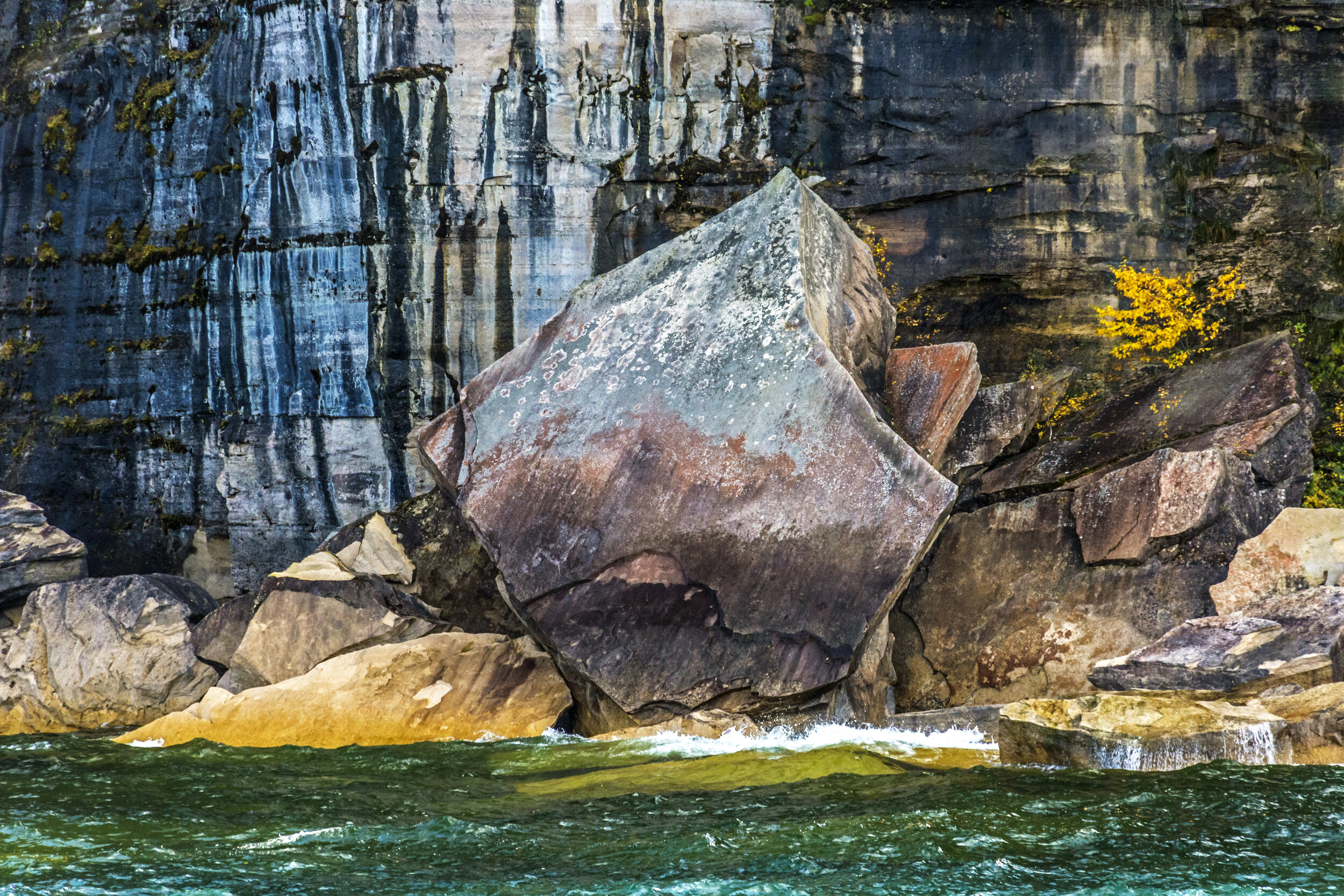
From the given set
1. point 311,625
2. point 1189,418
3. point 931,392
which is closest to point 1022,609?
point 931,392

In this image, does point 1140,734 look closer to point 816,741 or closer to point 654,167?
point 816,741

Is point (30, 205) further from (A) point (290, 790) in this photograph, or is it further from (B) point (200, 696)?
(A) point (290, 790)

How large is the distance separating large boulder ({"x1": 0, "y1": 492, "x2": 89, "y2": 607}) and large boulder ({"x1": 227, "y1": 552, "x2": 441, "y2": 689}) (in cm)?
276

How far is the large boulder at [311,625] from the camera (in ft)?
31.5

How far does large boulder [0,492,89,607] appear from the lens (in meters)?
11.3

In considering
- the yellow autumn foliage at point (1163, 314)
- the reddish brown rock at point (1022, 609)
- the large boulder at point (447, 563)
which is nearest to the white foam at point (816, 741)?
the reddish brown rock at point (1022, 609)

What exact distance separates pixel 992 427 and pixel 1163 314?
267 centimetres

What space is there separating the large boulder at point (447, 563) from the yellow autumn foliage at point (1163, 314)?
6750 mm

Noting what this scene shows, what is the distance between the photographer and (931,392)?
9516 mm

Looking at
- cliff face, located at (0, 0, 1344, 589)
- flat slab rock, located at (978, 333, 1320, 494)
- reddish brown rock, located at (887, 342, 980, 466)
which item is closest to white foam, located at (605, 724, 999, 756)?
reddish brown rock, located at (887, 342, 980, 466)

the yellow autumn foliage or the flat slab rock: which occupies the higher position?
the yellow autumn foliage

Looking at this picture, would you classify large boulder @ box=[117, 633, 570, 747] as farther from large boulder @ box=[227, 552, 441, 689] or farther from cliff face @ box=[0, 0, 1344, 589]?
cliff face @ box=[0, 0, 1344, 589]

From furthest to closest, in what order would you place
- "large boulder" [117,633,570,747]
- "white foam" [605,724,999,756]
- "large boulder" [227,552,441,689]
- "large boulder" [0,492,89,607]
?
"large boulder" [0,492,89,607]
"large boulder" [227,552,441,689]
"large boulder" [117,633,570,747]
"white foam" [605,724,999,756]

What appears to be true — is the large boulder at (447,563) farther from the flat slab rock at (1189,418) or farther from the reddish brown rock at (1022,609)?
the flat slab rock at (1189,418)
